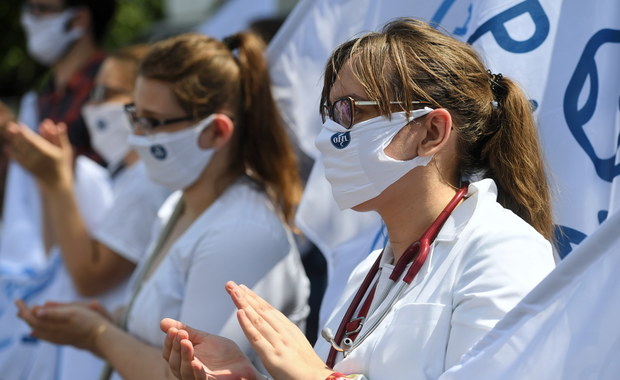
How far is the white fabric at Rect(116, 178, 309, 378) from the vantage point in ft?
8.85

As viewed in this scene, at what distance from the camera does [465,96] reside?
1998 millimetres

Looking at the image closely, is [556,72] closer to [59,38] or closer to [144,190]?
[144,190]

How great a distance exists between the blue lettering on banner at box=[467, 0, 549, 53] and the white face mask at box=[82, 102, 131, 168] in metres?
2.32

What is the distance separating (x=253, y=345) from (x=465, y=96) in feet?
2.39

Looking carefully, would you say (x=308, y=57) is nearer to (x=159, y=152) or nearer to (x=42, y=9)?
(x=159, y=152)

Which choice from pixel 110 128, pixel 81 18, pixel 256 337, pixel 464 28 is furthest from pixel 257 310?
pixel 81 18

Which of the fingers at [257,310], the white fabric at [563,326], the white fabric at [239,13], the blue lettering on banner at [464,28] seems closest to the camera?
the white fabric at [563,326]

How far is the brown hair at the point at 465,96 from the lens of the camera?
1977mm

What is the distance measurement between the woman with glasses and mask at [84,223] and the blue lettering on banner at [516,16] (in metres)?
1.66

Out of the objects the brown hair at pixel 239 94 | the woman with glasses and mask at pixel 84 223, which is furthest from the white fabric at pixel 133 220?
the brown hair at pixel 239 94

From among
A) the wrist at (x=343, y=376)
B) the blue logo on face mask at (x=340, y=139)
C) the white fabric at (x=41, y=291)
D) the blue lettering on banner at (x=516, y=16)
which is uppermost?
the blue lettering on banner at (x=516, y=16)

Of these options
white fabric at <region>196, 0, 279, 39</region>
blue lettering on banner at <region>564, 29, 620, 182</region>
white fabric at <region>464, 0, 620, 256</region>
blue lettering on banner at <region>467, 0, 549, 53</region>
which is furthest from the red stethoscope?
white fabric at <region>196, 0, 279, 39</region>

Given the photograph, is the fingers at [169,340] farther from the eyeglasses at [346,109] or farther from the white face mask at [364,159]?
the eyeglasses at [346,109]

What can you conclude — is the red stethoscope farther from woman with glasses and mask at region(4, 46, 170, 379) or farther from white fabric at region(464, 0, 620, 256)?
woman with glasses and mask at region(4, 46, 170, 379)
